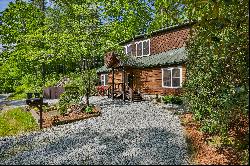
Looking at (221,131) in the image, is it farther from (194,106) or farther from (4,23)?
(4,23)

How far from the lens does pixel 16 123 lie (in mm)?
15977

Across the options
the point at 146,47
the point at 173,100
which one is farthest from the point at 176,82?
the point at 146,47

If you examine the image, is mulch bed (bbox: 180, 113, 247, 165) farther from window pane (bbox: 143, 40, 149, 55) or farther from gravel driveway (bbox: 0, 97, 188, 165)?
window pane (bbox: 143, 40, 149, 55)

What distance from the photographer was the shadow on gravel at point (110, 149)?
902 centimetres

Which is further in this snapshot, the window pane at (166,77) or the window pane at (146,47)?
the window pane at (146,47)

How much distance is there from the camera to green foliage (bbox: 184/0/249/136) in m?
7.78

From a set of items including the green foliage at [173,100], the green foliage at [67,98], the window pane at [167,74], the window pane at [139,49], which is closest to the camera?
the green foliage at [67,98]

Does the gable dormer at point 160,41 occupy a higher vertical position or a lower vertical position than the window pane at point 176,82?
higher

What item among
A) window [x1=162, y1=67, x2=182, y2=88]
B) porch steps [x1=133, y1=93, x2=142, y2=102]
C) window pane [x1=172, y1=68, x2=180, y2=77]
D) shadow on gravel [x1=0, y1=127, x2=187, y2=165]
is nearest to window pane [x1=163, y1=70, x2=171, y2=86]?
window [x1=162, y1=67, x2=182, y2=88]

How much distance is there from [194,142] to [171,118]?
4.45 metres

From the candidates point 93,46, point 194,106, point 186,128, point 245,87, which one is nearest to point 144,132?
point 186,128

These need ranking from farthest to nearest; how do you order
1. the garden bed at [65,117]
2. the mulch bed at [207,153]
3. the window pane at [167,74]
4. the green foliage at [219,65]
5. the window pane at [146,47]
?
the window pane at [146,47], the window pane at [167,74], the garden bed at [65,117], the mulch bed at [207,153], the green foliage at [219,65]

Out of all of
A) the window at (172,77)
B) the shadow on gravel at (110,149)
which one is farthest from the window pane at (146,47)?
the shadow on gravel at (110,149)

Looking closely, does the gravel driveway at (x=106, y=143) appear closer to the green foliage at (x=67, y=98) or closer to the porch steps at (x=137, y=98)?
the green foliage at (x=67, y=98)
